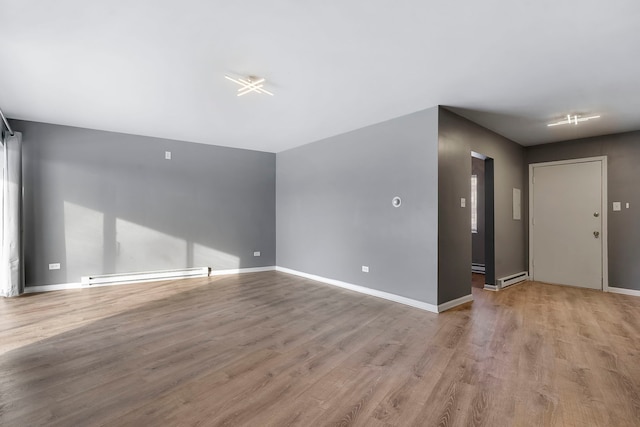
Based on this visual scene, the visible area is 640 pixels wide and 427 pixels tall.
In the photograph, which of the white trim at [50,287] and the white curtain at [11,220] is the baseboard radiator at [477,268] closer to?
the white trim at [50,287]

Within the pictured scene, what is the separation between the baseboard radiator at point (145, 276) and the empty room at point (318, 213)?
32mm

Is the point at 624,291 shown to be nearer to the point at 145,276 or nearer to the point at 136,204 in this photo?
the point at 145,276

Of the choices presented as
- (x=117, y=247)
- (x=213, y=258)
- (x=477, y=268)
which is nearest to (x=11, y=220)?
(x=117, y=247)

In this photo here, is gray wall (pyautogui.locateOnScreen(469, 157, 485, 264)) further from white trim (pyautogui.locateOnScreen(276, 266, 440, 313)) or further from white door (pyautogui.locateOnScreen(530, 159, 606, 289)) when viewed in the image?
white trim (pyautogui.locateOnScreen(276, 266, 440, 313))

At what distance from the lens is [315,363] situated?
91.4 inches

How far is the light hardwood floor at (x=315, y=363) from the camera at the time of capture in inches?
68.5

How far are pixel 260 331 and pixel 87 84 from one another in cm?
326

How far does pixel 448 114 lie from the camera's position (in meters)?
3.81

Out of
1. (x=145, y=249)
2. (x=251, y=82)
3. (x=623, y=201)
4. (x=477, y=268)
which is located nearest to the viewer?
(x=251, y=82)

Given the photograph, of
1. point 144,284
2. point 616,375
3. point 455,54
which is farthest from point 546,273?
point 144,284

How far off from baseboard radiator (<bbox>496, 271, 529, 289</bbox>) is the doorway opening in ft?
0.50

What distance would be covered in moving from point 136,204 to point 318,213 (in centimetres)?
327

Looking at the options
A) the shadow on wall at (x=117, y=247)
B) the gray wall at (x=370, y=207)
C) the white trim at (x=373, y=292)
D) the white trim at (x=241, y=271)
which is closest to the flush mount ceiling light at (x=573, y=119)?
the gray wall at (x=370, y=207)

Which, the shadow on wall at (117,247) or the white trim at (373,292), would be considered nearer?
the white trim at (373,292)
